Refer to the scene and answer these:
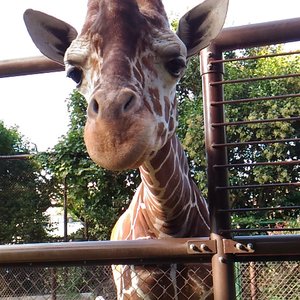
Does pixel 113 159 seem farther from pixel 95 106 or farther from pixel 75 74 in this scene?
pixel 75 74

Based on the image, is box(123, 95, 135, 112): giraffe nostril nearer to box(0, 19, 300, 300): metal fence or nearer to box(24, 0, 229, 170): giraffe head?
box(24, 0, 229, 170): giraffe head

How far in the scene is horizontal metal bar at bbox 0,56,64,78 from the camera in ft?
7.30

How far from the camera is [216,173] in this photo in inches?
71.3

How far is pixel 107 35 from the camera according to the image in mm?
1842

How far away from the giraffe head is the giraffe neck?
13.0 inches

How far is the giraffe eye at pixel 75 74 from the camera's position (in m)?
2.05

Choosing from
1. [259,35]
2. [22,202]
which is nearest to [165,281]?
[259,35]

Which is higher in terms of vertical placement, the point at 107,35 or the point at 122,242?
the point at 107,35

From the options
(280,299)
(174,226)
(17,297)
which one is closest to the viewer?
(174,226)

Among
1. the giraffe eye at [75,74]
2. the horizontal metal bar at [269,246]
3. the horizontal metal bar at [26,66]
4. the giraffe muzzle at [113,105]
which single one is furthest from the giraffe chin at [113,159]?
the horizontal metal bar at [26,66]

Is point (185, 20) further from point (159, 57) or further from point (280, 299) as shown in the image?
point (280, 299)

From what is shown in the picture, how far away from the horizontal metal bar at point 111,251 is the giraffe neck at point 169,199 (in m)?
0.76

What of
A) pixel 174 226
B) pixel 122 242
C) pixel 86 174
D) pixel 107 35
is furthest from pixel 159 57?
pixel 86 174

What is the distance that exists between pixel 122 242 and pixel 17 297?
3837mm
